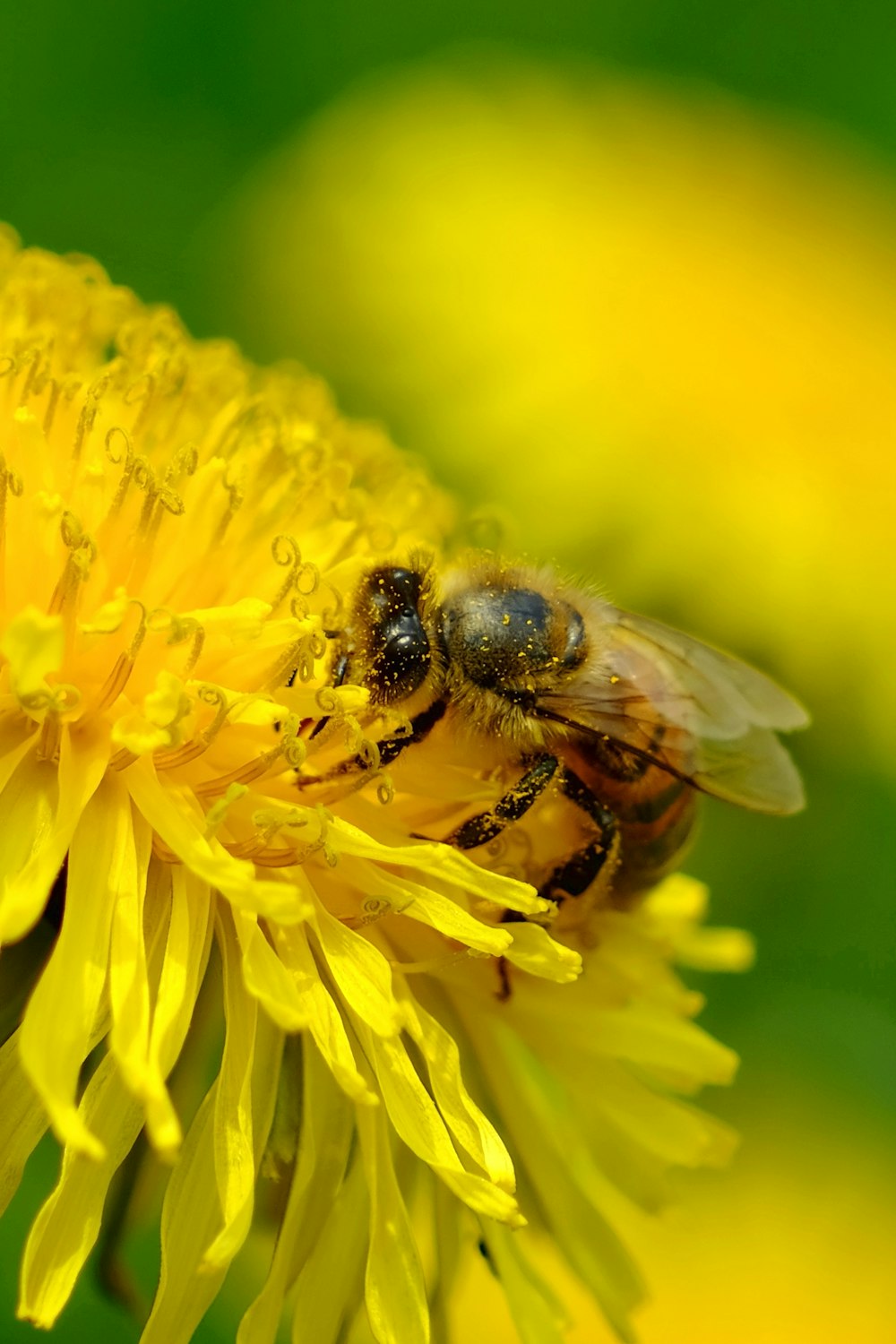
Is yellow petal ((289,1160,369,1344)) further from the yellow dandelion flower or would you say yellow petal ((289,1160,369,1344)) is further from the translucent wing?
the translucent wing

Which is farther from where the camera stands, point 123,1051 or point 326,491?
point 326,491

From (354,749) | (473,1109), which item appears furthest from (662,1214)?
(354,749)

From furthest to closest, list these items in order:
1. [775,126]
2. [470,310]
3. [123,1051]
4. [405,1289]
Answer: [775,126] < [470,310] < [405,1289] < [123,1051]

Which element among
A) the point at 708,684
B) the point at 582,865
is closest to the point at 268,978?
the point at 582,865

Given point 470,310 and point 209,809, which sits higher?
point 470,310

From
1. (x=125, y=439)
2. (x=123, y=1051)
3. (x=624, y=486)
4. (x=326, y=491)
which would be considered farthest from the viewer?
(x=624, y=486)

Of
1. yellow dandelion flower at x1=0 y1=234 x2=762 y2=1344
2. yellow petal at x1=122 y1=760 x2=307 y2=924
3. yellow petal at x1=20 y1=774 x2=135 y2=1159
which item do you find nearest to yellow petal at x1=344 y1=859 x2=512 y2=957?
yellow dandelion flower at x1=0 y1=234 x2=762 y2=1344

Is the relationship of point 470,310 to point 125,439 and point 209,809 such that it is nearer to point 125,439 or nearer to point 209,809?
point 125,439
